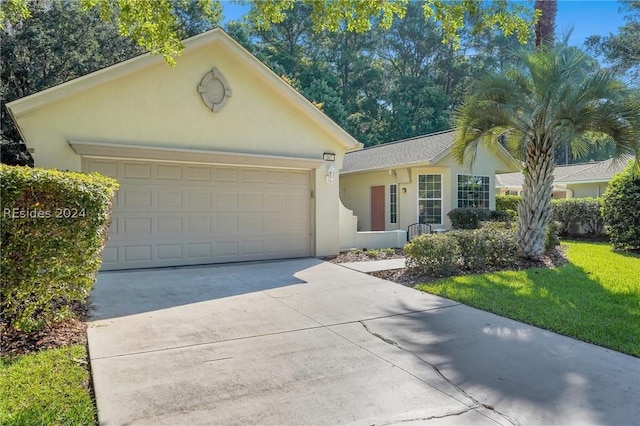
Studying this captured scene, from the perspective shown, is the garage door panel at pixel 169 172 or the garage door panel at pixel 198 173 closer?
the garage door panel at pixel 169 172

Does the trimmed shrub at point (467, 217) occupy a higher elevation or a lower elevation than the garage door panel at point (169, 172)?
lower

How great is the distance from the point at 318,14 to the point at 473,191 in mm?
12061

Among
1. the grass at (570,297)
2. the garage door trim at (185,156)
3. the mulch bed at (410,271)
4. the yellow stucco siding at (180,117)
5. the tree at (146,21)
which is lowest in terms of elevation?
the grass at (570,297)

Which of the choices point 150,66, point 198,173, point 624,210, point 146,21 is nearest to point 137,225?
point 198,173

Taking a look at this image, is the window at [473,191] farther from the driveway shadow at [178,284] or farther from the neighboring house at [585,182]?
the driveway shadow at [178,284]

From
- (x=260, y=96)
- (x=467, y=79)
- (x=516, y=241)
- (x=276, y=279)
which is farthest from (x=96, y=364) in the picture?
(x=467, y=79)

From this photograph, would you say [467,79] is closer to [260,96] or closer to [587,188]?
[587,188]

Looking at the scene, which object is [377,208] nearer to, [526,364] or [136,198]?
[136,198]

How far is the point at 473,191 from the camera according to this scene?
1755 cm

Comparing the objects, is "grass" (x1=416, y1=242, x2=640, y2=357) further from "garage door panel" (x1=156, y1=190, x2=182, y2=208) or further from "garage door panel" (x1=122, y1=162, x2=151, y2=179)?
"garage door panel" (x1=122, y1=162, x2=151, y2=179)

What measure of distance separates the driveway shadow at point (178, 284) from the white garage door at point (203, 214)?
44cm

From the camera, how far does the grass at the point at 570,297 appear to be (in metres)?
5.45

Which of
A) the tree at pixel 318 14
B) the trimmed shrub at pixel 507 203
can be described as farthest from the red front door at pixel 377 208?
the tree at pixel 318 14

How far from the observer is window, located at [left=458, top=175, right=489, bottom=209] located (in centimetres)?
1717
